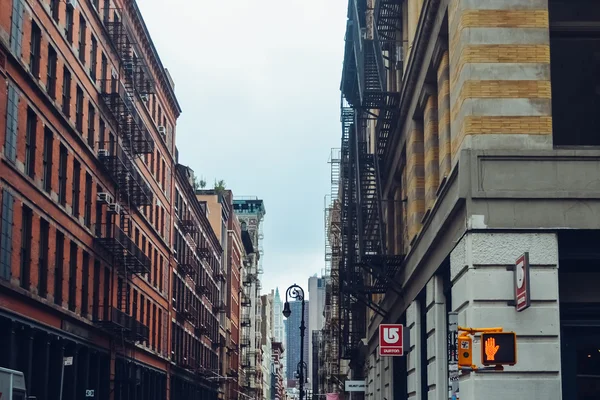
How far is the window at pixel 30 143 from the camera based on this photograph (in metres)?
39.2

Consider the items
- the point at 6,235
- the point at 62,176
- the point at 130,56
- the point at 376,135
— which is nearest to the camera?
the point at 6,235

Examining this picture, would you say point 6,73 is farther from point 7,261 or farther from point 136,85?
point 136,85

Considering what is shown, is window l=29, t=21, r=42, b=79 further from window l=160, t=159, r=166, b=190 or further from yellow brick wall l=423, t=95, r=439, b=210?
window l=160, t=159, r=166, b=190

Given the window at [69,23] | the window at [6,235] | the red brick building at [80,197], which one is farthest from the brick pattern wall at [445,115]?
the window at [69,23]

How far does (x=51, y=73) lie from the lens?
4278 cm

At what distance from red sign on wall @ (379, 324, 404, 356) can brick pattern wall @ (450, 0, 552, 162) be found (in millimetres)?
9787

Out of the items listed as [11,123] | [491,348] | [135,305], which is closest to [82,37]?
[11,123]

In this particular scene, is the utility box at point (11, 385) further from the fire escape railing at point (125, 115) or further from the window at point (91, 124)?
the fire escape railing at point (125, 115)

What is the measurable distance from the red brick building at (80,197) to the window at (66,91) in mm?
56

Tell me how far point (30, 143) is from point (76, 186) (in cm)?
765

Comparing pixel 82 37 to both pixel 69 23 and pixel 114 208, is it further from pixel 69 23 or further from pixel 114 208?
pixel 114 208

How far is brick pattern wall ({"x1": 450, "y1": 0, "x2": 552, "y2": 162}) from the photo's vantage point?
19031mm

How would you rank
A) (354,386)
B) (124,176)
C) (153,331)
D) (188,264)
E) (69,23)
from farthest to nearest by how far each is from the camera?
(188,264) → (153,331) → (124,176) → (354,386) → (69,23)

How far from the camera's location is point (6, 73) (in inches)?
1414
